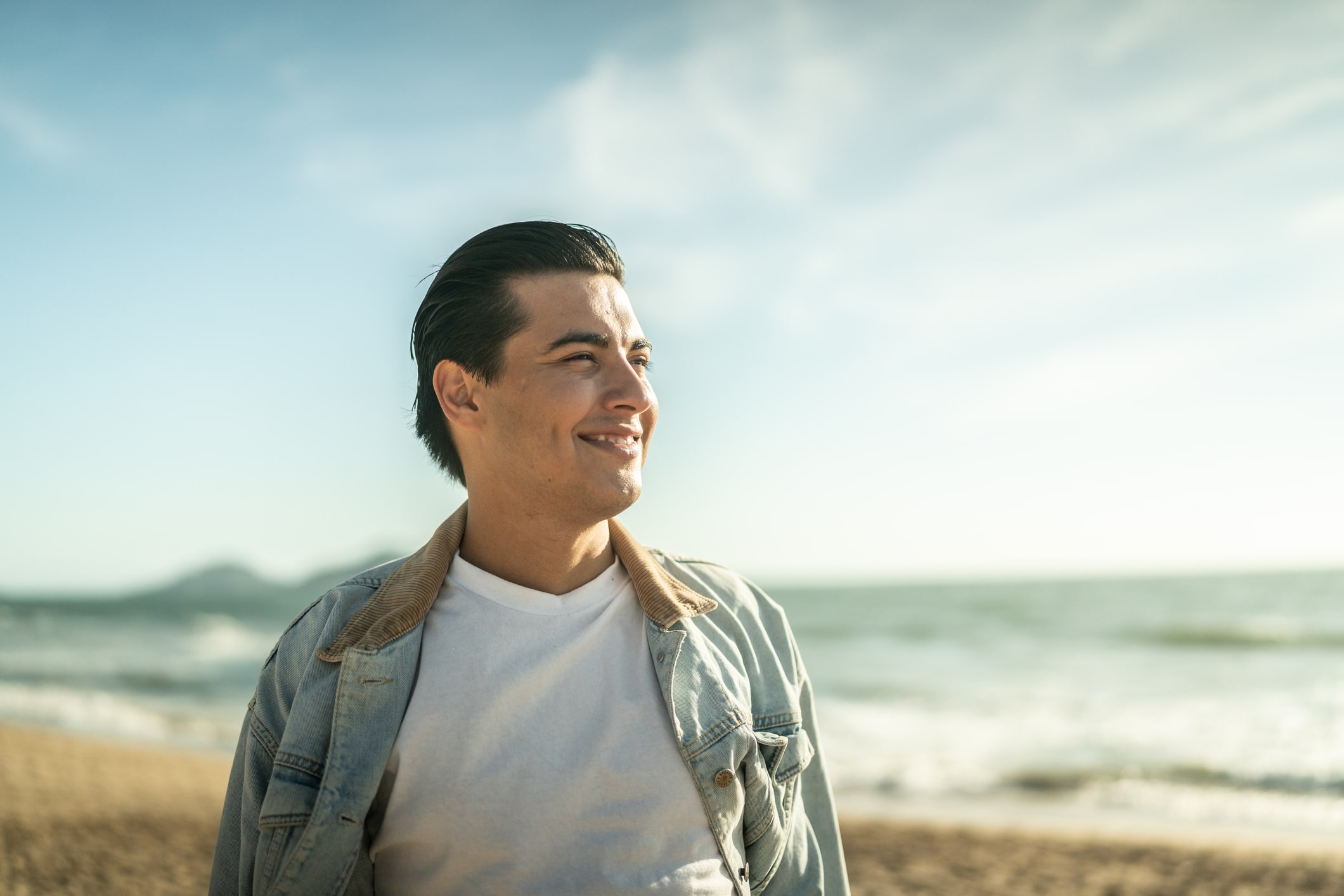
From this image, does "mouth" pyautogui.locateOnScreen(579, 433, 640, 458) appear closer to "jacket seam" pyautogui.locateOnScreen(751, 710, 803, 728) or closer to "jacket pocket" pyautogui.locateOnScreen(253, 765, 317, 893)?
"jacket seam" pyautogui.locateOnScreen(751, 710, 803, 728)

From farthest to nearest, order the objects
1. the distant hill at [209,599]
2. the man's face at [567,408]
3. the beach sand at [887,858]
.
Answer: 1. the distant hill at [209,599]
2. the beach sand at [887,858]
3. the man's face at [567,408]

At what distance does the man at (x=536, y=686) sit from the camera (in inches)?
67.9

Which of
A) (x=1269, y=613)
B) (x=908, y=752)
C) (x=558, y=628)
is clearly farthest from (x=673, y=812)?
(x=1269, y=613)

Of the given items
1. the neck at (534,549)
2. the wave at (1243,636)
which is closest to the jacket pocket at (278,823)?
the neck at (534,549)

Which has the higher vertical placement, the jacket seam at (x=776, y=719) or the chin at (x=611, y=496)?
the chin at (x=611, y=496)

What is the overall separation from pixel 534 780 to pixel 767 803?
510mm

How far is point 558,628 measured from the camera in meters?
1.91

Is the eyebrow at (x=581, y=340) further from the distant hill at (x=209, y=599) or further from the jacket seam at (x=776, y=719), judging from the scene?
the distant hill at (x=209, y=599)

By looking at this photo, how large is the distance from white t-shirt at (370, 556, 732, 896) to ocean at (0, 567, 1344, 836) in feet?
23.8

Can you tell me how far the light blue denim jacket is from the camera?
1725 millimetres

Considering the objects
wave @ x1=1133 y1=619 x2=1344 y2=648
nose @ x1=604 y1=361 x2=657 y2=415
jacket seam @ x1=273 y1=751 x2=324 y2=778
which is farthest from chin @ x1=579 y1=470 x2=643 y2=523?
wave @ x1=1133 y1=619 x2=1344 y2=648

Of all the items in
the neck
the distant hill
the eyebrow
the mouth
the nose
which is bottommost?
the distant hill

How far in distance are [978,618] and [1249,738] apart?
18369 mm

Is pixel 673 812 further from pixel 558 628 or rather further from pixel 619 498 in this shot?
pixel 619 498
